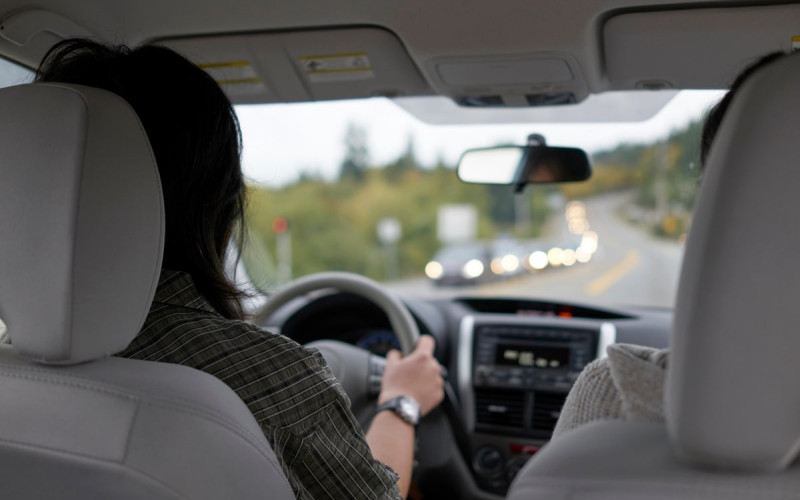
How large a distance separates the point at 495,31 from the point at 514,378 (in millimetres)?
2008

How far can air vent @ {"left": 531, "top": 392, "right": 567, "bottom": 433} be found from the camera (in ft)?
13.4

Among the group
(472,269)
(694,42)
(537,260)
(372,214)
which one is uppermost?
(694,42)

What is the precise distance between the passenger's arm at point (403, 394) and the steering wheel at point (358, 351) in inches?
3.7

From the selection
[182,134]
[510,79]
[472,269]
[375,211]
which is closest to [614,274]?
[472,269]

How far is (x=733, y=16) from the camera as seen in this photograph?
7.89ft

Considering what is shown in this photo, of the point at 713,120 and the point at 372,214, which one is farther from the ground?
the point at 713,120

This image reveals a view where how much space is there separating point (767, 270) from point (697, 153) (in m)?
1.22

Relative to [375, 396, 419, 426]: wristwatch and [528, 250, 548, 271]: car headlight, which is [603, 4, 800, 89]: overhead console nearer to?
[375, 396, 419, 426]: wristwatch

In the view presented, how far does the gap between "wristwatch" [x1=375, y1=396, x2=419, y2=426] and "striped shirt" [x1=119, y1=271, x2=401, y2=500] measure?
74 centimetres

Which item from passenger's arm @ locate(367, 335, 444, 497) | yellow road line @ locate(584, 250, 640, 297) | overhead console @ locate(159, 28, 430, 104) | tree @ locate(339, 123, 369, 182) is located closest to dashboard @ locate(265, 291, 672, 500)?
passenger's arm @ locate(367, 335, 444, 497)

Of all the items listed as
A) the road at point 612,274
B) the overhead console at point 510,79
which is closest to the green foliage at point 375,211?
the road at point 612,274

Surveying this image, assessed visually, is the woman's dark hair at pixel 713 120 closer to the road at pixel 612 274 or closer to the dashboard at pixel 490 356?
Answer: the dashboard at pixel 490 356

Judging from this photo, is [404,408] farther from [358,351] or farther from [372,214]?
[372,214]

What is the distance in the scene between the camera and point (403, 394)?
2867 mm
